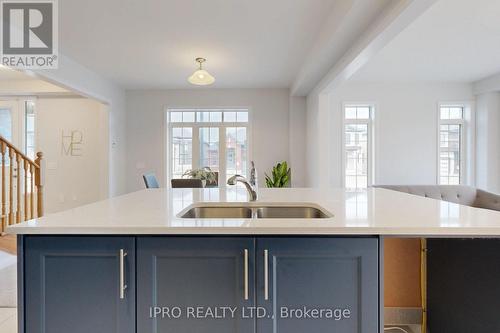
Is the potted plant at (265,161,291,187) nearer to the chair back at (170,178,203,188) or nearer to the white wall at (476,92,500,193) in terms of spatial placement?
the chair back at (170,178,203,188)

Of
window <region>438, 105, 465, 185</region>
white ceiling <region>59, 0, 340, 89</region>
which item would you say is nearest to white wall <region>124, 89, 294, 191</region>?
white ceiling <region>59, 0, 340, 89</region>

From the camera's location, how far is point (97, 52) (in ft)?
14.1

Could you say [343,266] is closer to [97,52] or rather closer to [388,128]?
[97,52]

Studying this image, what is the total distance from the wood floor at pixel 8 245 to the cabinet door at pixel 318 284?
11.6ft

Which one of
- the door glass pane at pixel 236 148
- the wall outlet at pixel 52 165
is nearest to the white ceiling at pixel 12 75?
the wall outlet at pixel 52 165

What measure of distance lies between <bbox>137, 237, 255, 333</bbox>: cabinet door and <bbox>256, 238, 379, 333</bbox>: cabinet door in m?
0.09

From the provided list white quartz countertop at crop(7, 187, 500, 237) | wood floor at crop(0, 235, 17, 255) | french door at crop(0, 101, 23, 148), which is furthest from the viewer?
french door at crop(0, 101, 23, 148)

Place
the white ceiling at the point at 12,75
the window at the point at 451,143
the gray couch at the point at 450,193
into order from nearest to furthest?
the gray couch at the point at 450,193 → the white ceiling at the point at 12,75 → the window at the point at 451,143

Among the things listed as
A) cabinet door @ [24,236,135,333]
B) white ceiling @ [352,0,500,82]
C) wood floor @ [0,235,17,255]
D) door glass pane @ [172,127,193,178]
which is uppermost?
white ceiling @ [352,0,500,82]

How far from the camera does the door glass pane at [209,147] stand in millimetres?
6594

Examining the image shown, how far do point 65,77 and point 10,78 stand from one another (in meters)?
2.09

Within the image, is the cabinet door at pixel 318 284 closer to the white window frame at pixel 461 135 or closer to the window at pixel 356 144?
the window at pixel 356 144

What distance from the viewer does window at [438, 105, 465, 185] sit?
624 cm

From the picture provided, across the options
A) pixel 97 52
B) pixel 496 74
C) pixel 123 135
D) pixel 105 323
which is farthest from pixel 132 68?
pixel 496 74
